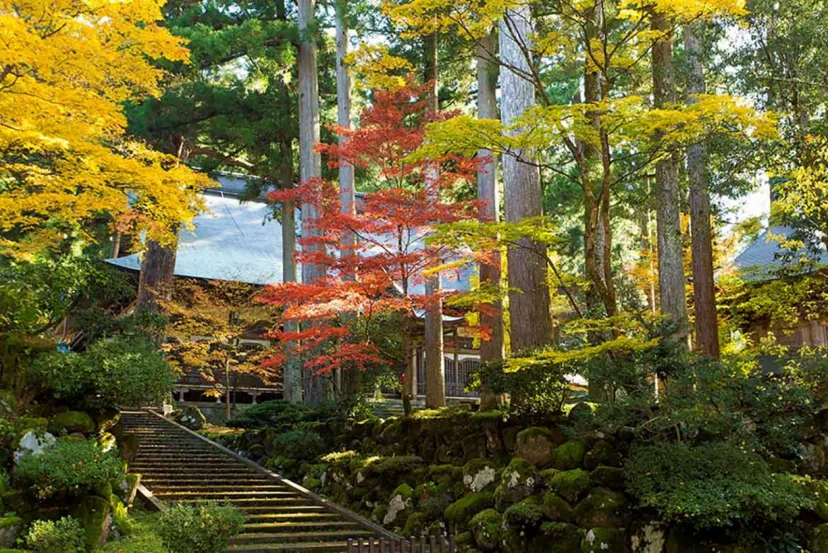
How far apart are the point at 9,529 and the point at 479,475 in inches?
202

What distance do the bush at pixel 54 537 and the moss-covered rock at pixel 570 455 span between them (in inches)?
199

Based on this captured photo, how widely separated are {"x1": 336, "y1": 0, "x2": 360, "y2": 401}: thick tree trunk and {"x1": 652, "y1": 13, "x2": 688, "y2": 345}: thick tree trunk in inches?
215

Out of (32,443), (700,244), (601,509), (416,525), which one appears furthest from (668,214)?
(32,443)

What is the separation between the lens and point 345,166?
1490 centimetres

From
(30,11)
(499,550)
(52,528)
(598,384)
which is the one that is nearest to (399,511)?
(499,550)

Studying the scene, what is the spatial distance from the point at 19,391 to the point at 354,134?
6.08 m

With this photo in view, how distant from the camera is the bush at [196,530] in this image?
680 centimetres

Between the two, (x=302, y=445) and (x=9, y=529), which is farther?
(x=302, y=445)

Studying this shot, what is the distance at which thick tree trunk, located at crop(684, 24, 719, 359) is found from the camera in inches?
420

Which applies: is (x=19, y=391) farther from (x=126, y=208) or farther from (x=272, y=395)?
(x=272, y=395)

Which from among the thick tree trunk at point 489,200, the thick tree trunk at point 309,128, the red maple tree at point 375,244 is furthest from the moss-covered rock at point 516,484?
the thick tree trunk at point 309,128

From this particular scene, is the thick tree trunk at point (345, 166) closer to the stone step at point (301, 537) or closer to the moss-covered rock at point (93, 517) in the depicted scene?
the stone step at point (301, 537)

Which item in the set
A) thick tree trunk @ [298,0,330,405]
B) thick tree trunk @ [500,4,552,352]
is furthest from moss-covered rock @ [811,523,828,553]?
thick tree trunk @ [298,0,330,405]

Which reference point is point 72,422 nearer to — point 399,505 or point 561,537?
point 399,505
